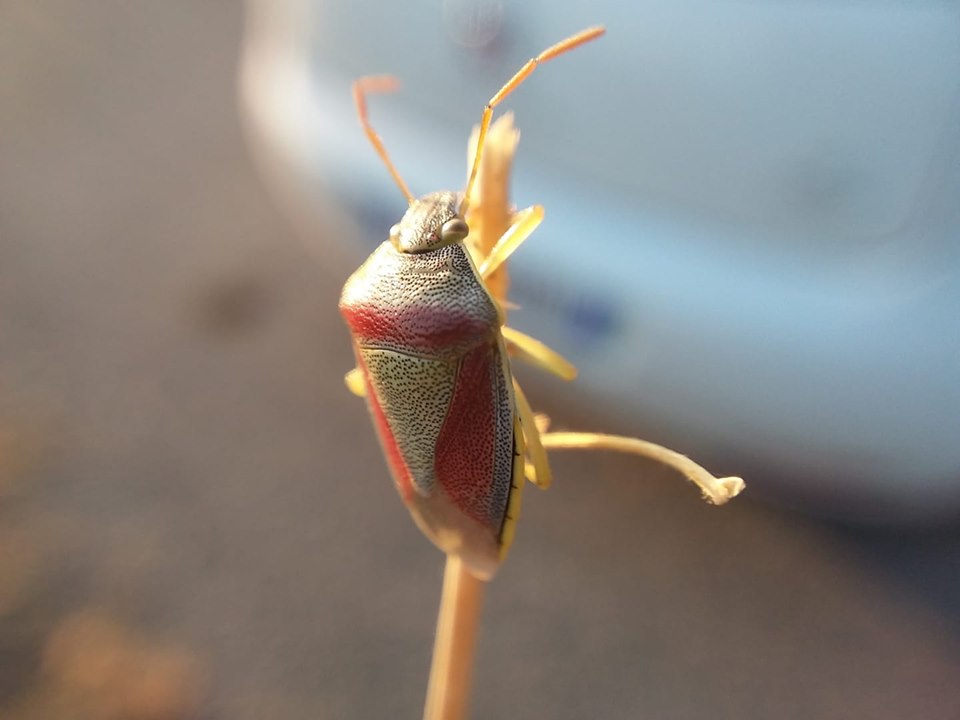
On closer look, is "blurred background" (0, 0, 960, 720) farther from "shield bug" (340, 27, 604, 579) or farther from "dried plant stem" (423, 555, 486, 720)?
"dried plant stem" (423, 555, 486, 720)

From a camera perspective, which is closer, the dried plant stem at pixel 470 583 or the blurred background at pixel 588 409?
the dried plant stem at pixel 470 583

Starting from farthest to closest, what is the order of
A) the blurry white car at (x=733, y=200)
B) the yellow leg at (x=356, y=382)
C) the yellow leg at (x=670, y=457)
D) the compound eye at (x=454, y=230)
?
the blurry white car at (x=733, y=200), the yellow leg at (x=356, y=382), the compound eye at (x=454, y=230), the yellow leg at (x=670, y=457)

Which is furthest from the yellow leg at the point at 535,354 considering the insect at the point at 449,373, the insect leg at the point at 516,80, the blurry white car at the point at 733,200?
the blurry white car at the point at 733,200

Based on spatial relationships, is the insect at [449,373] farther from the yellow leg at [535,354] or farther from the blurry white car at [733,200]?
the blurry white car at [733,200]

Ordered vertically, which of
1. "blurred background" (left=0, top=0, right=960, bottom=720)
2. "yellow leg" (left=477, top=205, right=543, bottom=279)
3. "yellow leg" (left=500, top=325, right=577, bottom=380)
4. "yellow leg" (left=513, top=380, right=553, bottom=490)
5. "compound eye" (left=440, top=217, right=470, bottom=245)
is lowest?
"blurred background" (left=0, top=0, right=960, bottom=720)

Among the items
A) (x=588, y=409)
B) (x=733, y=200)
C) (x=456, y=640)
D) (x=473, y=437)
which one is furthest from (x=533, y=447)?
(x=588, y=409)

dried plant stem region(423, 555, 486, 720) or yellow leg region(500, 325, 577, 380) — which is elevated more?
yellow leg region(500, 325, 577, 380)

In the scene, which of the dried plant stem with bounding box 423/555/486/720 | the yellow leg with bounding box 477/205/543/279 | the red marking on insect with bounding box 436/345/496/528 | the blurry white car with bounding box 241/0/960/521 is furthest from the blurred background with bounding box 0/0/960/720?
the dried plant stem with bounding box 423/555/486/720
